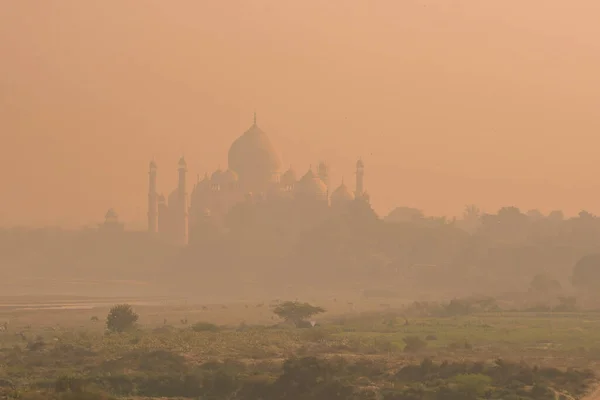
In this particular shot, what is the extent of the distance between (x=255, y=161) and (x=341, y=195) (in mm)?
11221

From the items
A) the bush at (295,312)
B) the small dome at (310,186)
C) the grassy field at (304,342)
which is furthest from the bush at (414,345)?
the small dome at (310,186)

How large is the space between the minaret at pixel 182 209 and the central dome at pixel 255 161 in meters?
5.39

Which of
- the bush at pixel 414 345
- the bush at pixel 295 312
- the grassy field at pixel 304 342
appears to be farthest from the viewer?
the bush at pixel 295 312

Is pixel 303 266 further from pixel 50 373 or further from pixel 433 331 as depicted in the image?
pixel 50 373

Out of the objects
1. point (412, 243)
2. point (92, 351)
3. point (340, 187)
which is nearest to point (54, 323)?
point (92, 351)

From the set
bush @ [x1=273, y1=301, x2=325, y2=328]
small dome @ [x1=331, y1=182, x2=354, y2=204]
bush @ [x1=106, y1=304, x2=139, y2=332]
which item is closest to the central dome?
small dome @ [x1=331, y1=182, x2=354, y2=204]

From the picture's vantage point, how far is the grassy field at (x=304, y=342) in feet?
106

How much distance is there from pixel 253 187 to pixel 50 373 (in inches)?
3403

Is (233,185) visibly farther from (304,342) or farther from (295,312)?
(304,342)

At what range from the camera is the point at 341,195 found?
364 feet

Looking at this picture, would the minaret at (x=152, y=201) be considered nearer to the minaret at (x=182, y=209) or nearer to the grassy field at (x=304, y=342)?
the minaret at (x=182, y=209)

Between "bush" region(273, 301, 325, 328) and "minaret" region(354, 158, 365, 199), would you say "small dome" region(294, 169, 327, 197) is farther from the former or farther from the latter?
"bush" region(273, 301, 325, 328)

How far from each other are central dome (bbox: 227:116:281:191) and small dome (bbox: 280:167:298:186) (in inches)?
55.3

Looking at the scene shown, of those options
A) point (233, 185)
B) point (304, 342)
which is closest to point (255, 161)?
point (233, 185)
